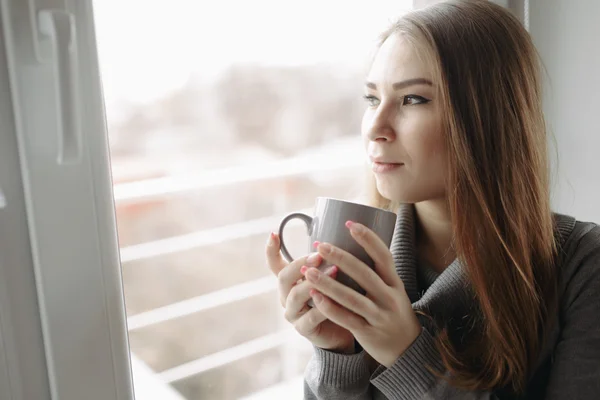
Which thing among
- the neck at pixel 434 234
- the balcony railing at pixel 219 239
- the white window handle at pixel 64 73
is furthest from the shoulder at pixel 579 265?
the white window handle at pixel 64 73

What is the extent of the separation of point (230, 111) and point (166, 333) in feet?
1.65

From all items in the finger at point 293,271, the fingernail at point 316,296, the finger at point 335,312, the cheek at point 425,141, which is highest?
the cheek at point 425,141

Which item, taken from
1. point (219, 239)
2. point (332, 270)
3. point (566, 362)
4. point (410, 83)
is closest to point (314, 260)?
point (332, 270)

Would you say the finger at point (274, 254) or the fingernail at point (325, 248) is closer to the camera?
the fingernail at point (325, 248)

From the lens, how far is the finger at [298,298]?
2.34 feet

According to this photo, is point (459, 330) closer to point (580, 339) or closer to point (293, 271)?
point (580, 339)

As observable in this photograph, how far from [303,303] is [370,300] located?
100mm

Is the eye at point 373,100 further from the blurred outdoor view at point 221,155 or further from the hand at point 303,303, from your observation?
the hand at point 303,303

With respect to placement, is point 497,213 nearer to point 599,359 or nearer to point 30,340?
point 599,359

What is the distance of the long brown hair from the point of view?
80 cm

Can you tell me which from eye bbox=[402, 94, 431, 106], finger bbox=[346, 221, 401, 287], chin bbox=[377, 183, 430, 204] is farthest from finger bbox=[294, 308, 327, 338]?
eye bbox=[402, 94, 431, 106]

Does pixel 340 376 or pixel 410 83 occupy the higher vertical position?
pixel 410 83

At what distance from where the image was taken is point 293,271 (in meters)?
0.73

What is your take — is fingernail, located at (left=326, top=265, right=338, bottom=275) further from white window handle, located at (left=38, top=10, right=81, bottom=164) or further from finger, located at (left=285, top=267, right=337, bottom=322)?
white window handle, located at (left=38, top=10, right=81, bottom=164)
